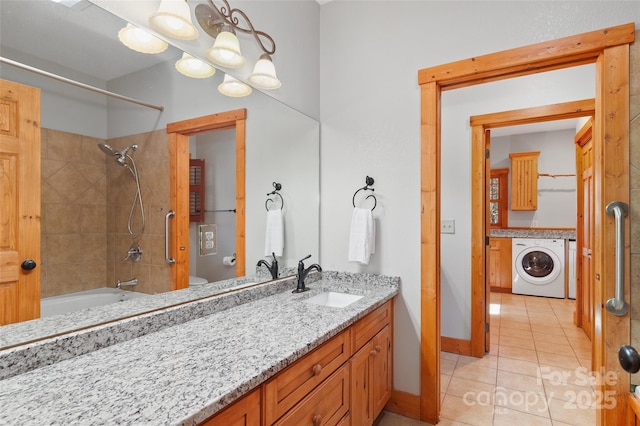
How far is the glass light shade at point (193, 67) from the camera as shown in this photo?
1483 millimetres

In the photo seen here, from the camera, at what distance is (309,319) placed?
149 centimetres

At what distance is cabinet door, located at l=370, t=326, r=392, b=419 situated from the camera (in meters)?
1.83

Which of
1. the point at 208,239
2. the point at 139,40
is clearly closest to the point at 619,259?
the point at 208,239

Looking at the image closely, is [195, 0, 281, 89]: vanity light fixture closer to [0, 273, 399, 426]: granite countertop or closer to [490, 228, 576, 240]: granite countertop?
[0, 273, 399, 426]: granite countertop

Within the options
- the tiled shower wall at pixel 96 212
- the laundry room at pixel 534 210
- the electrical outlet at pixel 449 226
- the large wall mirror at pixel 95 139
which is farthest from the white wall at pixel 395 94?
the laundry room at pixel 534 210

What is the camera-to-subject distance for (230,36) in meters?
1.61

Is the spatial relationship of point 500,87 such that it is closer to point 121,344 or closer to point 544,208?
point 121,344

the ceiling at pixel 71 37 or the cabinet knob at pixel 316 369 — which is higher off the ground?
the ceiling at pixel 71 37

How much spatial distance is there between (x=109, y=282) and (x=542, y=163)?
6802 mm

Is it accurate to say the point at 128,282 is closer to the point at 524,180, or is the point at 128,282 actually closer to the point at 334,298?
Answer: the point at 334,298

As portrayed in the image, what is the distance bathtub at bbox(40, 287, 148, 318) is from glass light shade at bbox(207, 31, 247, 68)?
1151 mm

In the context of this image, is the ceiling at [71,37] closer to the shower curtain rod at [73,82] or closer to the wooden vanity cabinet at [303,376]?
the shower curtain rod at [73,82]

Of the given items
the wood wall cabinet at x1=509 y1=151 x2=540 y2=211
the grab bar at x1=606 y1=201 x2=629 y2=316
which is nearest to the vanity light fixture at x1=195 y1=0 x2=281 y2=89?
the grab bar at x1=606 y1=201 x2=629 y2=316

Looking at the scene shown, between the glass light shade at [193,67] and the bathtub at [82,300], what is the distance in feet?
3.21
